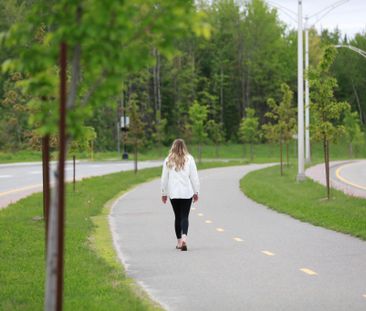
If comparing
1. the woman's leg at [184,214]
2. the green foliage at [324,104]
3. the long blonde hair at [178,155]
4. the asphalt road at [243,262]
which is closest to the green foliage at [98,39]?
the asphalt road at [243,262]

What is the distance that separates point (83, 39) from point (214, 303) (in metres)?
4.19

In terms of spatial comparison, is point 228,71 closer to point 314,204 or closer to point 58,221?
point 314,204

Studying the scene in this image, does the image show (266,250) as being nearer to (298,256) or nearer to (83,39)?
(298,256)

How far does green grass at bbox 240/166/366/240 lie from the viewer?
1649 cm

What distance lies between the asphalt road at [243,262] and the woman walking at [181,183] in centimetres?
40

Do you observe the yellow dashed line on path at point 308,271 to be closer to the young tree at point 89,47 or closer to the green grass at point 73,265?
the green grass at point 73,265

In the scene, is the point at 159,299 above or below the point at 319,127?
below

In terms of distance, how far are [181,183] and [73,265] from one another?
2.73 meters

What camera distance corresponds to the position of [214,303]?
8.73 meters

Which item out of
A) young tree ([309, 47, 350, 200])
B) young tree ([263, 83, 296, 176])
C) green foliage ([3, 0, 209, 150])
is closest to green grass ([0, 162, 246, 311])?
green foliage ([3, 0, 209, 150])

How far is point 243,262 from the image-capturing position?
11680 mm

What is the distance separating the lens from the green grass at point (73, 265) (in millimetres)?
8594

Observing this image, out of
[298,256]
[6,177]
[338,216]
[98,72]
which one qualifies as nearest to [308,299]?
[298,256]

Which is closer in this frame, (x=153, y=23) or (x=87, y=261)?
(x=153, y=23)
